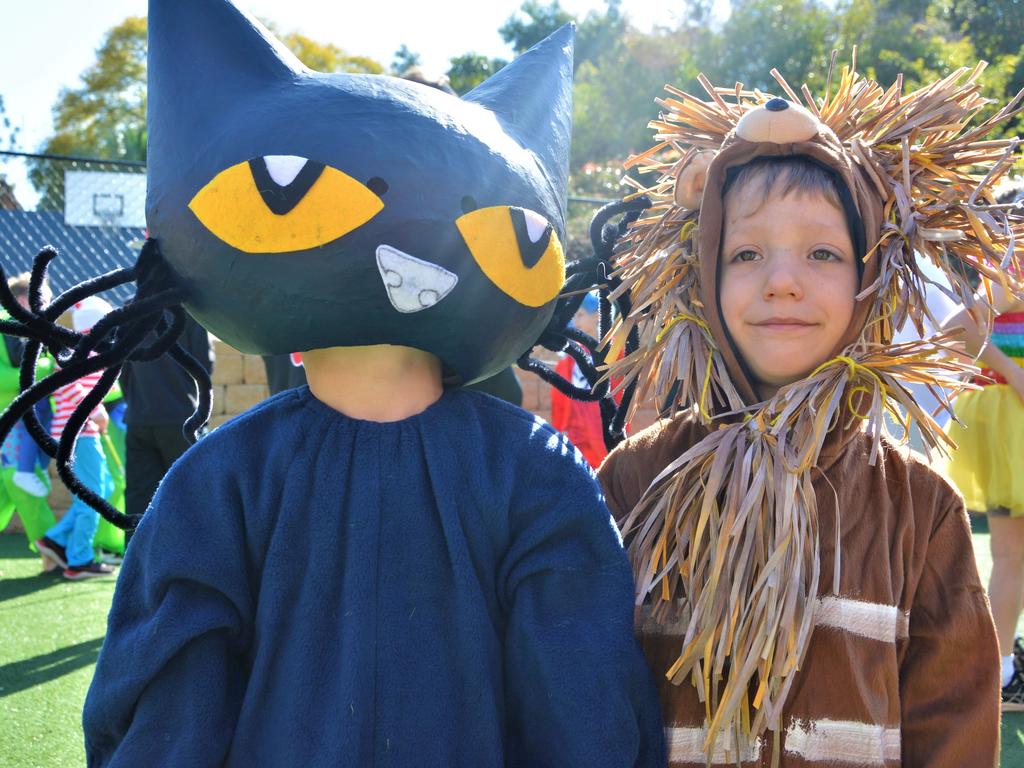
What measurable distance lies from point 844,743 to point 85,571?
562 centimetres

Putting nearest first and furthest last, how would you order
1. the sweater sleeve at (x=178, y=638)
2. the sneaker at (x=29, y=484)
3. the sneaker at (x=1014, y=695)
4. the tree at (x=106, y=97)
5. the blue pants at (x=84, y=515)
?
the sweater sleeve at (x=178, y=638)
the sneaker at (x=1014, y=695)
the blue pants at (x=84, y=515)
the sneaker at (x=29, y=484)
the tree at (x=106, y=97)

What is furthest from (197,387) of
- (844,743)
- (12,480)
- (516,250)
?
(12,480)

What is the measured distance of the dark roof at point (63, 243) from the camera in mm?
9461

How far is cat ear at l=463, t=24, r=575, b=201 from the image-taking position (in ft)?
6.38

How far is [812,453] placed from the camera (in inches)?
76.4

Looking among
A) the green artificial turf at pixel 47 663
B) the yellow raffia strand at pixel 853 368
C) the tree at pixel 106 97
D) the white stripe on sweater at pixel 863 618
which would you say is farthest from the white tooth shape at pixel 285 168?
the tree at pixel 106 97

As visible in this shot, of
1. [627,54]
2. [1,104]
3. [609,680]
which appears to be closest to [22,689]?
[609,680]

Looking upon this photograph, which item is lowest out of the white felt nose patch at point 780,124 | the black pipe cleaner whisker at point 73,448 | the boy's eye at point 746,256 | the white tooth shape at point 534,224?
the black pipe cleaner whisker at point 73,448

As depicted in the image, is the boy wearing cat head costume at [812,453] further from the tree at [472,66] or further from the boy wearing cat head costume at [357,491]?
the tree at [472,66]

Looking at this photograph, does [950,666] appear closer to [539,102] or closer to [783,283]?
[783,283]

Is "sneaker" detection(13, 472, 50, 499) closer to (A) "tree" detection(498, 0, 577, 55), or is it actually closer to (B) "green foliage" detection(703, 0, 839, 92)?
(B) "green foliage" detection(703, 0, 839, 92)

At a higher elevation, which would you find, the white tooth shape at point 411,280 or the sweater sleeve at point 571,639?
the white tooth shape at point 411,280

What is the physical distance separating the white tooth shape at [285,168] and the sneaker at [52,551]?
5.52 metres

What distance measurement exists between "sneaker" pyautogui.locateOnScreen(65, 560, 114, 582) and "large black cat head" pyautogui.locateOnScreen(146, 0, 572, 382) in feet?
16.9
